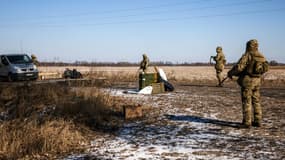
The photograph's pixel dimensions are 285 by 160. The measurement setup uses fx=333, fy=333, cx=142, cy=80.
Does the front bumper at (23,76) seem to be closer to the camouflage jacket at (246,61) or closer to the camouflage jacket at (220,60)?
the camouflage jacket at (220,60)

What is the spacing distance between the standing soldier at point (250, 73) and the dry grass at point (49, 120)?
3749 millimetres

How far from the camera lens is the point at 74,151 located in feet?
25.1

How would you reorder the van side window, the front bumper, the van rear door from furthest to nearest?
the van side window < the van rear door < the front bumper

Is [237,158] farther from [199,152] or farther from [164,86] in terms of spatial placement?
[164,86]

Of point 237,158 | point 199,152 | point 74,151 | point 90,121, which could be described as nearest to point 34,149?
point 74,151

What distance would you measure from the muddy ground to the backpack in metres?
1.50

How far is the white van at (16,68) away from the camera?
69.3 feet

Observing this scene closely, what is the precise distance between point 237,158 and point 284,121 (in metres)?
3.98

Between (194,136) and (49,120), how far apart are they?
483 centimetres

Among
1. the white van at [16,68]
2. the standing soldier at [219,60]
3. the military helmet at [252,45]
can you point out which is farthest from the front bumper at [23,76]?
the military helmet at [252,45]

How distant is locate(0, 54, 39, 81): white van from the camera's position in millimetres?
21125

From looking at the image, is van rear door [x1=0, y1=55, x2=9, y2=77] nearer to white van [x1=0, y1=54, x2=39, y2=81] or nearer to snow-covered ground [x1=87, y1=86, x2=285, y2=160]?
white van [x1=0, y1=54, x2=39, y2=81]

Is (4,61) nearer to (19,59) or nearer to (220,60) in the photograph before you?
(19,59)

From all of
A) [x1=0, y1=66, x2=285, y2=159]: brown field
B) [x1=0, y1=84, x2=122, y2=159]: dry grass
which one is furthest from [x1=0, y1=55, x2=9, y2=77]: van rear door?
[x1=0, y1=66, x2=285, y2=159]: brown field
